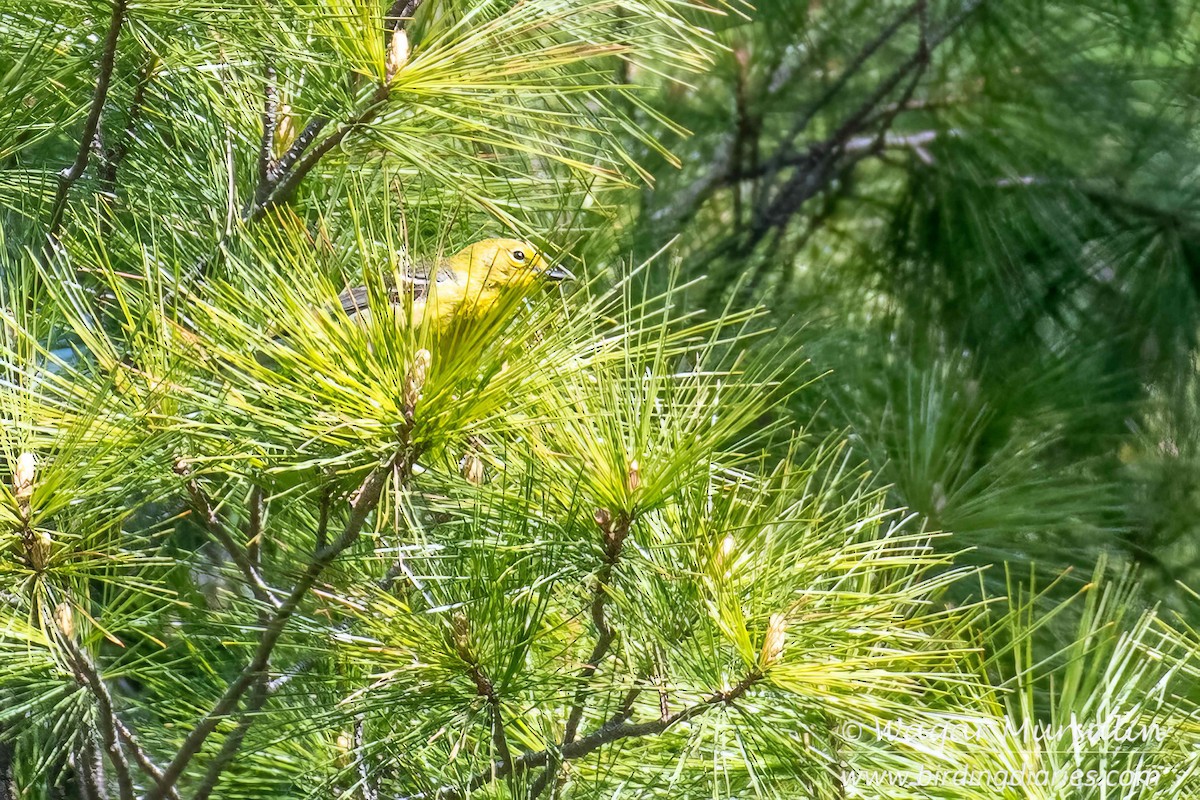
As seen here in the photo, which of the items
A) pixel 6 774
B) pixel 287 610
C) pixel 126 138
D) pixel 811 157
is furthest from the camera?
pixel 811 157

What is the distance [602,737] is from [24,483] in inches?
16.5

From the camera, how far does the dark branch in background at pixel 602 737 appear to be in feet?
2.73

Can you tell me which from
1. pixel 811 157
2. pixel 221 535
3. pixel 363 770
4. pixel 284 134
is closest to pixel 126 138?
pixel 284 134

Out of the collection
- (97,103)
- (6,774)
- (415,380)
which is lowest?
(6,774)

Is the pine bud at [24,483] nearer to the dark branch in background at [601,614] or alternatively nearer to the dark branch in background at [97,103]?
the dark branch in background at [97,103]

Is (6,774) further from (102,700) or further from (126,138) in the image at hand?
(126,138)

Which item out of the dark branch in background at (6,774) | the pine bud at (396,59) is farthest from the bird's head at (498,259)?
the dark branch in background at (6,774)

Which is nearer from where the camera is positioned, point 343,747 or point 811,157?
point 343,747

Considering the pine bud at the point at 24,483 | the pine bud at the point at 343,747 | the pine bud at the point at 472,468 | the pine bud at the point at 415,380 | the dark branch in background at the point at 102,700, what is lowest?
the pine bud at the point at 343,747

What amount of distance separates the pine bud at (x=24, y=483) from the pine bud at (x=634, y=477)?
387 mm

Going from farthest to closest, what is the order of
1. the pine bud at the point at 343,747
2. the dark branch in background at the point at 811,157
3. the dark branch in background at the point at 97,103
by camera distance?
the dark branch in background at the point at 811,157 < the pine bud at the point at 343,747 < the dark branch in background at the point at 97,103

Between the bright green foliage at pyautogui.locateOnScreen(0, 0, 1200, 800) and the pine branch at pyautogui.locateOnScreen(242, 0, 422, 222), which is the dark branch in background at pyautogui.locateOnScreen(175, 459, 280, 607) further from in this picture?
the pine branch at pyautogui.locateOnScreen(242, 0, 422, 222)

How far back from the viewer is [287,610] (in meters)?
0.92

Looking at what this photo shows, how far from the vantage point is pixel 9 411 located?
87cm
